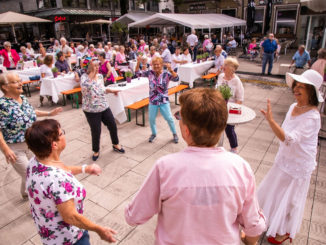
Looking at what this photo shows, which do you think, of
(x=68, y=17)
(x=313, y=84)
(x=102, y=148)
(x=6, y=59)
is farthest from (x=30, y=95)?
(x=68, y=17)

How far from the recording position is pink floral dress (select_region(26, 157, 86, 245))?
1.45 m

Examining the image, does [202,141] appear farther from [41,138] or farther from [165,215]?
[41,138]

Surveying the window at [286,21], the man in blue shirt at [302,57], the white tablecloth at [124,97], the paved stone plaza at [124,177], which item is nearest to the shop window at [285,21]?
the window at [286,21]

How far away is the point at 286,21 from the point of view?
→ 21719 millimetres

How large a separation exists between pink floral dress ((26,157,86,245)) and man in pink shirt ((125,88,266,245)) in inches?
23.5

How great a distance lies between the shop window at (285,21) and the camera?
21288 millimetres

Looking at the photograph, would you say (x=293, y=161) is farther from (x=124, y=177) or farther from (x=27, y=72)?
(x=27, y=72)

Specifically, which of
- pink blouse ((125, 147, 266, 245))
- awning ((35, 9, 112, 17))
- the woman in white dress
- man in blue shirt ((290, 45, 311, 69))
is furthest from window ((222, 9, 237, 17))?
pink blouse ((125, 147, 266, 245))

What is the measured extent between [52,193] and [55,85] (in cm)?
639

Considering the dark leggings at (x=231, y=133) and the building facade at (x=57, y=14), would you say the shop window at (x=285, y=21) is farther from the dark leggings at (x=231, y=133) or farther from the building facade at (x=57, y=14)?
the dark leggings at (x=231, y=133)

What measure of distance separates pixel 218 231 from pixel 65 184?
3.13 ft

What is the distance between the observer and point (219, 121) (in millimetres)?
1047

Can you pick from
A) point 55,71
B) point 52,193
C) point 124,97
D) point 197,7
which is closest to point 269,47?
point 124,97

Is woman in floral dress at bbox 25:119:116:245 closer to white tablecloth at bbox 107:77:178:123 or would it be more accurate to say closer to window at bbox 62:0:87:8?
white tablecloth at bbox 107:77:178:123
